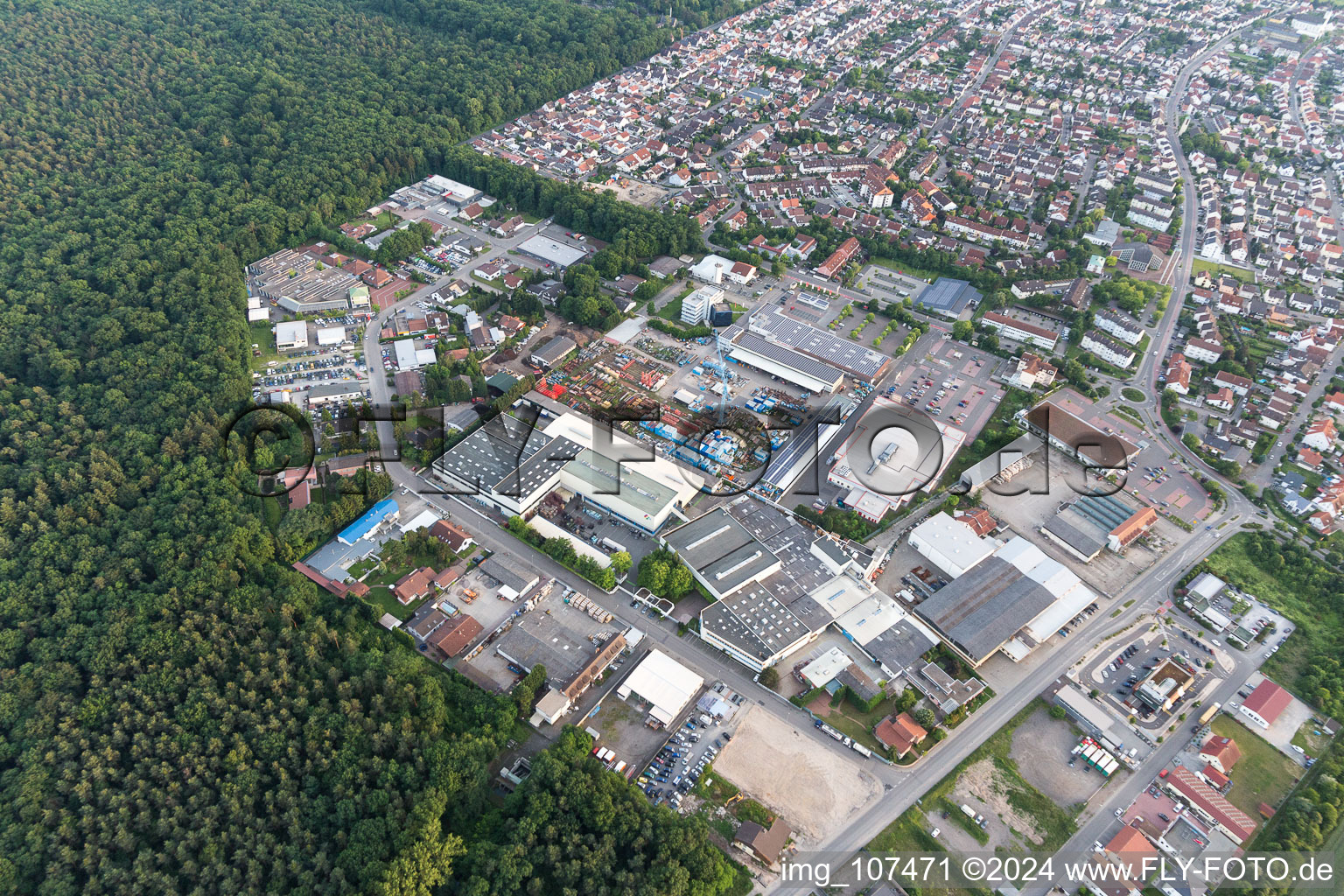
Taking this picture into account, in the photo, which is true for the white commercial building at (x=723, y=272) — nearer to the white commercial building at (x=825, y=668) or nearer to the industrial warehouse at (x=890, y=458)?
the industrial warehouse at (x=890, y=458)

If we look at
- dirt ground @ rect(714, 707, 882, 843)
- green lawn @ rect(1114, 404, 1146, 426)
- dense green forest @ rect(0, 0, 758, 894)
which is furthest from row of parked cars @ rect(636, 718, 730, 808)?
green lawn @ rect(1114, 404, 1146, 426)

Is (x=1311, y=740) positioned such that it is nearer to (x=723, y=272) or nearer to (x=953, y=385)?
(x=953, y=385)

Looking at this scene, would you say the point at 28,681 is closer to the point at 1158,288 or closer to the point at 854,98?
the point at 1158,288

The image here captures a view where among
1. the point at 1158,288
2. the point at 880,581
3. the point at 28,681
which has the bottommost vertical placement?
the point at 28,681

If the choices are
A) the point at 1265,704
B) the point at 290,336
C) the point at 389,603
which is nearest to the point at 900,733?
the point at 1265,704

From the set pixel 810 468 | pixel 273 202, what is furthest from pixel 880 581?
pixel 273 202
